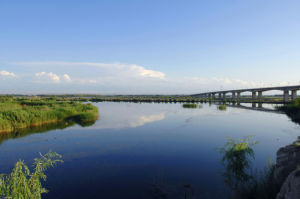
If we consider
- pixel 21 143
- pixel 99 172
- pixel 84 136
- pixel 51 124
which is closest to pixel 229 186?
pixel 99 172

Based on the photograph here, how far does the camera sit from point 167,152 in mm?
14500

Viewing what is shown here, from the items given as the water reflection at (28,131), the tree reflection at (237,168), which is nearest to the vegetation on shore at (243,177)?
the tree reflection at (237,168)

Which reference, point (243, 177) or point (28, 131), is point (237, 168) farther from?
point (28, 131)

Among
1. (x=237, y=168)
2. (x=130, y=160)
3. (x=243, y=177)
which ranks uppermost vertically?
(x=237, y=168)

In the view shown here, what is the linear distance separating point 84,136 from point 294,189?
18179 millimetres

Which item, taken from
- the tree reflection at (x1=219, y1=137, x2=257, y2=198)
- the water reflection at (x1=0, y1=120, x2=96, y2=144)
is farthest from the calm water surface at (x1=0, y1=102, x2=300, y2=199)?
the water reflection at (x1=0, y1=120, x2=96, y2=144)

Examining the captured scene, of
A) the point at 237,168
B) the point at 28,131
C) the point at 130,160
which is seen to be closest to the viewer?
the point at 237,168

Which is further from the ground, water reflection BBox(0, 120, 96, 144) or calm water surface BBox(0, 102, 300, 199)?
water reflection BBox(0, 120, 96, 144)

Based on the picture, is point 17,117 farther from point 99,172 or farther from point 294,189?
point 294,189

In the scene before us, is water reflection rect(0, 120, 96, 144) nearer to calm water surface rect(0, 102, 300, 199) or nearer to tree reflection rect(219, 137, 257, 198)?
calm water surface rect(0, 102, 300, 199)

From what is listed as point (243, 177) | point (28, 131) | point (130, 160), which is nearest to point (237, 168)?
point (243, 177)

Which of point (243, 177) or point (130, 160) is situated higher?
point (243, 177)

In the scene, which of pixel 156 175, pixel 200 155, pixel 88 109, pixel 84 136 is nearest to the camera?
pixel 156 175

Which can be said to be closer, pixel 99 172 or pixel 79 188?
pixel 79 188
